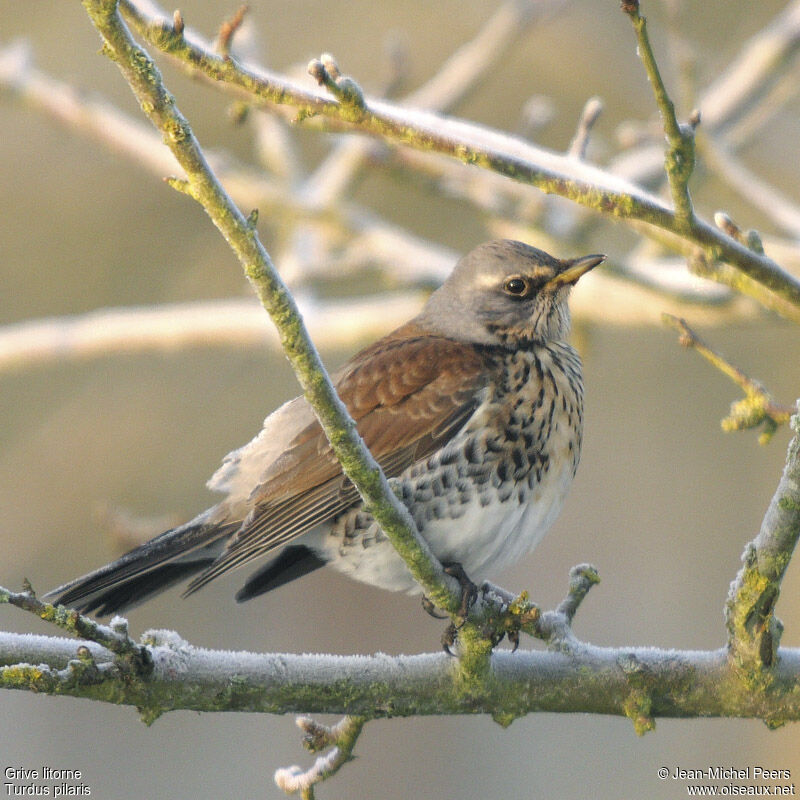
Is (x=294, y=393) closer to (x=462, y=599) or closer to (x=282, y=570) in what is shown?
(x=282, y=570)

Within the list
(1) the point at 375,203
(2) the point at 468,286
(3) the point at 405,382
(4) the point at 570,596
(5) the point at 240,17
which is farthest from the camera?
(1) the point at 375,203

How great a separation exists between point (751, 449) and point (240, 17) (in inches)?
240

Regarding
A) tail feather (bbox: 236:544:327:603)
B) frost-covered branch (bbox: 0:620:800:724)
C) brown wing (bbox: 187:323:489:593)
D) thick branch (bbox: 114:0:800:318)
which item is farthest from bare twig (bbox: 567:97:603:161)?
tail feather (bbox: 236:544:327:603)

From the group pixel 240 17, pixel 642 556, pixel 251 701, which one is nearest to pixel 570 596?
pixel 251 701

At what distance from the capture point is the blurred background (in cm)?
689

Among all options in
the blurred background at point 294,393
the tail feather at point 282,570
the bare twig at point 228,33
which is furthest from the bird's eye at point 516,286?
the blurred background at point 294,393

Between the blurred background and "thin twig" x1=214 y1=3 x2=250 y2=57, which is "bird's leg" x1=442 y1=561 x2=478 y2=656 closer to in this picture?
"thin twig" x1=214 y1=3 x2=250 y2=57

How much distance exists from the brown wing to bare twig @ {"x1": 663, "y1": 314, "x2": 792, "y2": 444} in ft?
2.86

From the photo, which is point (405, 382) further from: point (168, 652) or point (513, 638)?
point (168, 652)

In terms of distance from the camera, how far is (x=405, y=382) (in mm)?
3775

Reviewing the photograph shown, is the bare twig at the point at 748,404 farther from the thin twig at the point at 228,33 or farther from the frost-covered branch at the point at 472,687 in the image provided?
the thin twig at the point at 228,33

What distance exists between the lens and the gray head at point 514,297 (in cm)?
390

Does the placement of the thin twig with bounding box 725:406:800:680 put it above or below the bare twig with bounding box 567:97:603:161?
below

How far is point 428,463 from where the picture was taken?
11.5ft
